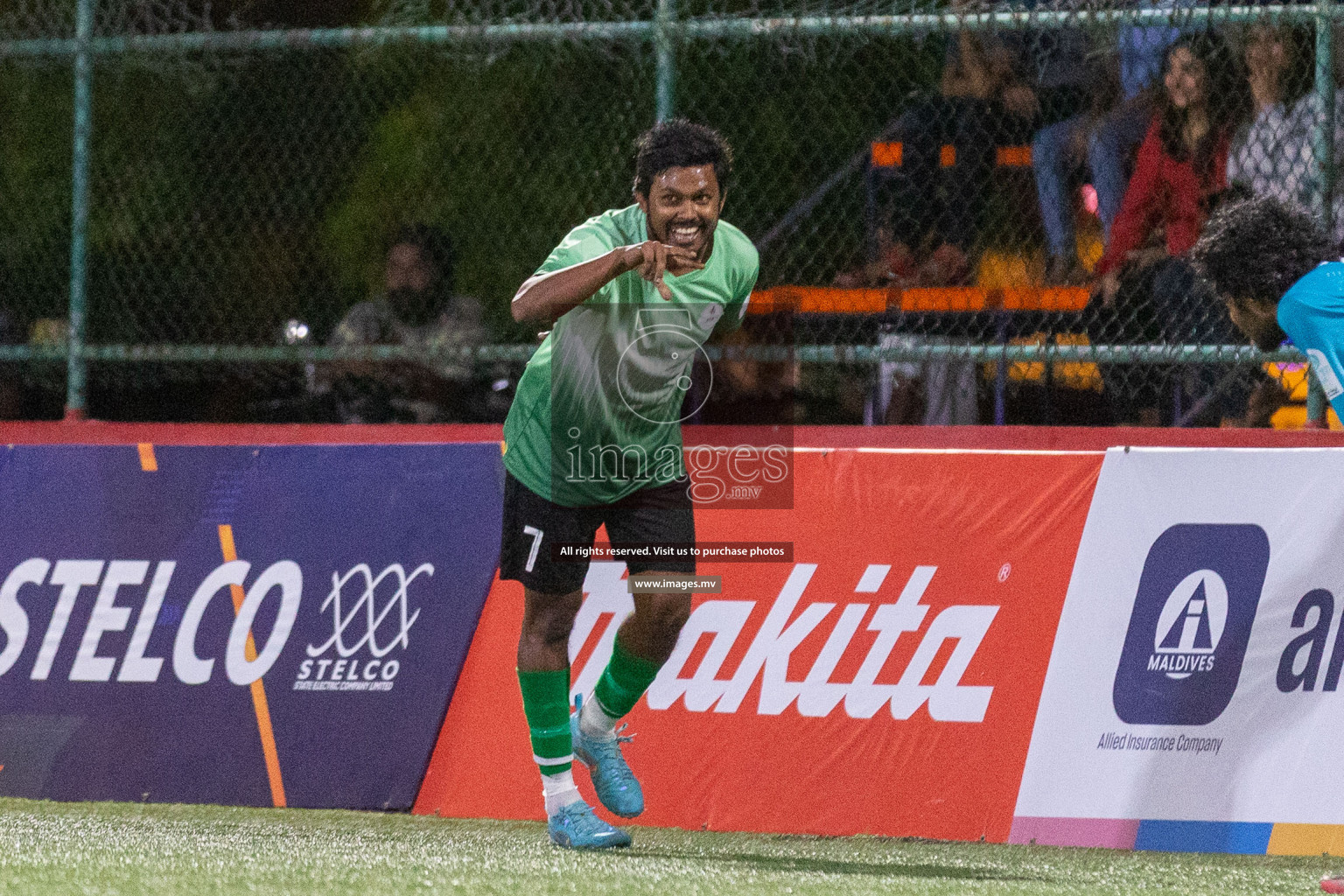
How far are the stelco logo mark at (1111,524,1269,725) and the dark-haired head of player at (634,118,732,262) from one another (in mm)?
1809

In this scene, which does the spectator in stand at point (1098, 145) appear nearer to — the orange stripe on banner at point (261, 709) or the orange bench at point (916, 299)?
the orange bench at point (916, 299)

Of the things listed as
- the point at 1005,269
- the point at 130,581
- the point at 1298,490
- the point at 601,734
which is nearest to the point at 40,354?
the point at 130,581

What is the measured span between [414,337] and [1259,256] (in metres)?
3.26

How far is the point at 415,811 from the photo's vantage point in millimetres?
5742

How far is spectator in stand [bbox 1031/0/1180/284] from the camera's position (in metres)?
6.11

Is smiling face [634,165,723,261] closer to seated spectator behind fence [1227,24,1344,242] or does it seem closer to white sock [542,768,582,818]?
white sock [542,768,582,818]

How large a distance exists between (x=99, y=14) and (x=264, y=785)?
127 inches

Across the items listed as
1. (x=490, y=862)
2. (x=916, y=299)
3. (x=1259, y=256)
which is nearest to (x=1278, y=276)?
(x=1259, y=256)

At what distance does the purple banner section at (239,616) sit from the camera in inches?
229

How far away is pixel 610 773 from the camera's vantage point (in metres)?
5.27

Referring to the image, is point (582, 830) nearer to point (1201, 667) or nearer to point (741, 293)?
point (741, 293)

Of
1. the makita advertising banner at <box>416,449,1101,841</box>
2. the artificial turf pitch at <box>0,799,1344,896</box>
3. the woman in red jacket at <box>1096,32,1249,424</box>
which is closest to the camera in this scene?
the artificial turf pitch at <box>0,799,1344,896</box>

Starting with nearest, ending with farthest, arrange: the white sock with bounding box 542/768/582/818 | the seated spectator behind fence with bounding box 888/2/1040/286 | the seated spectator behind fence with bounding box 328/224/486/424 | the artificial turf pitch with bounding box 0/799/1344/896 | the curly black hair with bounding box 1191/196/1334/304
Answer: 1. the artificial turf pitch with bounding box 0/799/1344/896
2. the curly black hair with bounding box 1191/196/1334/304
3. the white sock with bounding box 542/768/582/818
4. the seated spectator behind fence with bounding box 888/2/1040/286
5. the seated spectator behind fence with bounding box 328/224/486/424

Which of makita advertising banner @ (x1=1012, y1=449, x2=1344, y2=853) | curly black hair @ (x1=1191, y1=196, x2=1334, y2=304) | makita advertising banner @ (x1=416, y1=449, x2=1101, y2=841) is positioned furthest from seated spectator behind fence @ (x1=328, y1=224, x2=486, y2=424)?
curly black hair @ (x1=1191, y1=196, x2=1334, y2=304)
